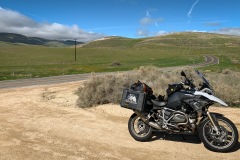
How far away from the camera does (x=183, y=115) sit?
6.25 meters

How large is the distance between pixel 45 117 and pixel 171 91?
479 centimetres

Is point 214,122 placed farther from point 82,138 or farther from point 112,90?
point 112,90

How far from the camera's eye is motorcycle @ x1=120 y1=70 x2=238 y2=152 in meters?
5.89

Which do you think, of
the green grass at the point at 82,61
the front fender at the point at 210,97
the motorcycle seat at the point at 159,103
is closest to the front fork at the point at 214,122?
the front fender at the point at 210,97

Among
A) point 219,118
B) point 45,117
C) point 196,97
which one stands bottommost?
point 45,117

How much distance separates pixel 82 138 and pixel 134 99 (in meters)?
1.68

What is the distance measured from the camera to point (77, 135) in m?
7.39

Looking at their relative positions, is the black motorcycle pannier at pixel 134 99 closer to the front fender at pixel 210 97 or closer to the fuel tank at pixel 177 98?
the fuel tank at pixel 177 98

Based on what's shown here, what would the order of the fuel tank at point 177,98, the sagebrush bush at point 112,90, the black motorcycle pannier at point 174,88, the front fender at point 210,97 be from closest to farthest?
the front fender at point 210,97
the fuel tank at point 177,98
the black motorcycle pannier at point 174,88
the sagebrush bush at point 112,90

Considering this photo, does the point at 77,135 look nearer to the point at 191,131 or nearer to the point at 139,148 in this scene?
the point at 139,148

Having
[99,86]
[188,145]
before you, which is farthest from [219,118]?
[99,86]

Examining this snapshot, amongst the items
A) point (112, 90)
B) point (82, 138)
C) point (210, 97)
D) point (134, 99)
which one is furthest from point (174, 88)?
point (112, 90)

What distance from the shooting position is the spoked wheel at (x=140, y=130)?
684 cm

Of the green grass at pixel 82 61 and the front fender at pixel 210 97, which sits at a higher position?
the front fender at pixel 210 97
